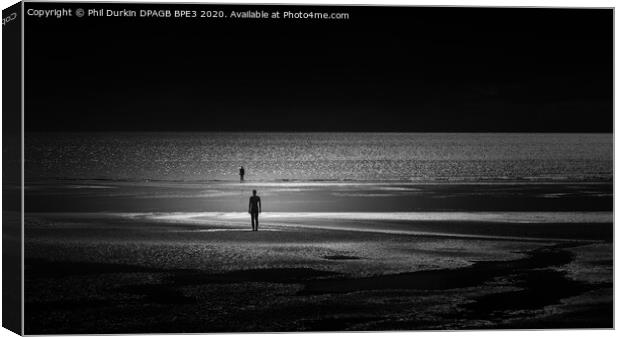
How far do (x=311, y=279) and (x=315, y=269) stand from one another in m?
1.07

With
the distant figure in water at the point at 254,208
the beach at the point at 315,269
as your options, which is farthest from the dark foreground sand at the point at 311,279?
the distant figure in water at the point at 254,208

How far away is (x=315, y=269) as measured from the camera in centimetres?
1802

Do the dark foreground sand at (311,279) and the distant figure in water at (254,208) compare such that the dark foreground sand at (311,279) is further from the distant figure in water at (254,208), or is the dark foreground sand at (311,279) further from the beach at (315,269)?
the distant figure in water at (254,208)

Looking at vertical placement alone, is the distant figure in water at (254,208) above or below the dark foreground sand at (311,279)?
above

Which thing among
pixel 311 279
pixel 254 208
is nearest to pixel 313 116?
pixel 254 208

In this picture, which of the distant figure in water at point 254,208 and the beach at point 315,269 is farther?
the distant figure in water at point 254,208

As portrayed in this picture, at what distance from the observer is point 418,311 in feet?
47.7

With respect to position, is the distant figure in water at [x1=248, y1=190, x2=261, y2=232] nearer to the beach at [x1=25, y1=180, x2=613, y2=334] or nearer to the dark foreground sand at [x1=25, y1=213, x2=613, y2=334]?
the beach at [x1=25, y1=180, x2=613, y2=334]

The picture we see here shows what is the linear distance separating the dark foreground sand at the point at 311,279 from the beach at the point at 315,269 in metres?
0.03

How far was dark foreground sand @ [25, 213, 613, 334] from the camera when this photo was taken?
14.2 metres

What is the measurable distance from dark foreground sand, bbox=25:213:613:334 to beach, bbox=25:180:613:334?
3cm

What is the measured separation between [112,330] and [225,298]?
7.42ft

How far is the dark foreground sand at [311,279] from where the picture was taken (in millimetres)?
14219

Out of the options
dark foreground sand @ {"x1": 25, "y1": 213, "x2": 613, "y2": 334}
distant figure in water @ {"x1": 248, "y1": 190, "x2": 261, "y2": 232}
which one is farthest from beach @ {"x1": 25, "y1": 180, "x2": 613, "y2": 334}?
distant figure in water @ {"x1": 248, "y1": 190, "x2": 261, "y2": 232}
